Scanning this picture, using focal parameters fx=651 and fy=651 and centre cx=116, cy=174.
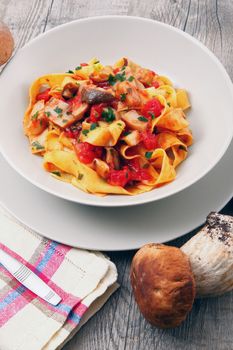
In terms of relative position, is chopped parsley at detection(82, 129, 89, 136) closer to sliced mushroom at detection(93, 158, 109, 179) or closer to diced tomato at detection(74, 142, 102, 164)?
diced tomato at detection(74, 142, 102, 164)

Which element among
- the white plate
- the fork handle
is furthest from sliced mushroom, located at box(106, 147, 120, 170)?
the fork handle

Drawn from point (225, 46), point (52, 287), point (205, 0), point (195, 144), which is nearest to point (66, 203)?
point (52, 287)

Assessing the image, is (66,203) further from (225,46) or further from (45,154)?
(225,46)

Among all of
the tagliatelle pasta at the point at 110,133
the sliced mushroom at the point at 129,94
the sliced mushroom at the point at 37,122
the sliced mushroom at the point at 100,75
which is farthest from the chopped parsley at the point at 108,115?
the sliced mushroom at the point at 37,122

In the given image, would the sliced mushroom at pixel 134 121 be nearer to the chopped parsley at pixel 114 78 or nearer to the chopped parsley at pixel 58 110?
the chopped parsley at pixel 114 78

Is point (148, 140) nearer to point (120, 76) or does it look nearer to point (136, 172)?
point (136, 172)

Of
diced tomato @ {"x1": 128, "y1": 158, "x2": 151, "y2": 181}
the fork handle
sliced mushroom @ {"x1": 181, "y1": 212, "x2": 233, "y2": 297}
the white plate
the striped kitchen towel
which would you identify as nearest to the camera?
sliced mushroom @ {"x1": 181, "y1": 212, "x2": 233, "y2": 297}

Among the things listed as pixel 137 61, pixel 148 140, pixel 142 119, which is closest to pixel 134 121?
pixel 142 119
